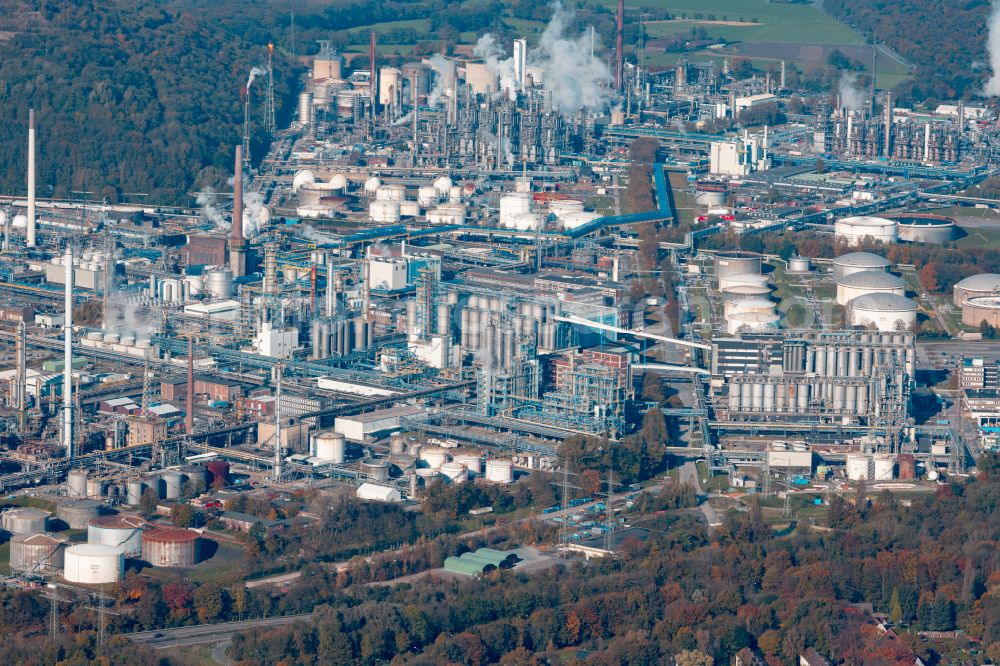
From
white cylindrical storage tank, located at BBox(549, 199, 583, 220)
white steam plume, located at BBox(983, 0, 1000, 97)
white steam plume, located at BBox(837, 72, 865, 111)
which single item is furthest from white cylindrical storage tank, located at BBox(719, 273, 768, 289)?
white steam plume, located at BBox(983, 0, 1000, 97)

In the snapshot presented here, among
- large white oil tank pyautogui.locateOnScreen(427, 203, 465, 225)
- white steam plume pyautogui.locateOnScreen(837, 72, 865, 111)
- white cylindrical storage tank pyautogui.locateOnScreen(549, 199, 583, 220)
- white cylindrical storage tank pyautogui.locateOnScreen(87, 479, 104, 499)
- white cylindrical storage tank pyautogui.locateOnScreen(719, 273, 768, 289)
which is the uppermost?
white steam plume pyautogui.locateOnScreen(837, 72, 865, 111)

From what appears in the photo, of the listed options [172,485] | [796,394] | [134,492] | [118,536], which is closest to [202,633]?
[118,536]

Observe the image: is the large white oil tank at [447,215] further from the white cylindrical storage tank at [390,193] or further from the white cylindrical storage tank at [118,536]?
the white cylindrical storage tank at [118,536]

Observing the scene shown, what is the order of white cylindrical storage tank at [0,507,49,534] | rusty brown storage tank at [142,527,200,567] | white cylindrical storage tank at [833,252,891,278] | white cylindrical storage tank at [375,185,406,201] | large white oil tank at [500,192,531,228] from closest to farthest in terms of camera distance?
rusty brown storage tank at [142,527,200,567] < white cylindrical storage tank at [0,507,49,534] < white cylindrical storage tank at [833,252,891,278] < large white oil tank at [500,192,531,228] < white cylindrical storage tank at [375,185,406,201]

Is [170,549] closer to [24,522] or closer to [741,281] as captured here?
[24,522]

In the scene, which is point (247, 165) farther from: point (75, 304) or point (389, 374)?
point (389, 374)

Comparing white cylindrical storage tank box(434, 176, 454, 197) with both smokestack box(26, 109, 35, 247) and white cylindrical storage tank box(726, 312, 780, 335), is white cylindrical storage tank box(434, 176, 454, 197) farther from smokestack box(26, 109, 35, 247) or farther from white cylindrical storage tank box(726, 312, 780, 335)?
white cylindrical storage tank box(726, 312, 780, 335)
